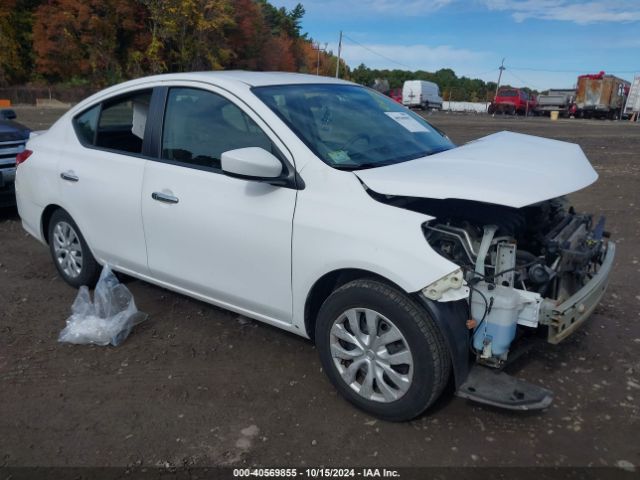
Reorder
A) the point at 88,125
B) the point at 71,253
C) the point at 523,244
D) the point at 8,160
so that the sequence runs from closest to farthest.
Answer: the point at 523,244 → the point at 88,125 → the point at 71,253 → the point at 8,160

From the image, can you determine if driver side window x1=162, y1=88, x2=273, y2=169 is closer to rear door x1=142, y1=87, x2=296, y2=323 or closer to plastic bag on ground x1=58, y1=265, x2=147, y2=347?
rear door x1=142, y1=87, x2=296, y2=323

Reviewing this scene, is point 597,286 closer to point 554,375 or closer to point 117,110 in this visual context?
point 554,375

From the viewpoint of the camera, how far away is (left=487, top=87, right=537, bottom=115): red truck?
136ft

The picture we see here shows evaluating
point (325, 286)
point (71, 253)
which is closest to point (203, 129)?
point (325, 286)

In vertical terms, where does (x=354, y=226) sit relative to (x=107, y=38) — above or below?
below

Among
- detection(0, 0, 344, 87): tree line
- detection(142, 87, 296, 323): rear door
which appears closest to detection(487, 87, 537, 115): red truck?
detection(0, 0, 344, 87): tree line

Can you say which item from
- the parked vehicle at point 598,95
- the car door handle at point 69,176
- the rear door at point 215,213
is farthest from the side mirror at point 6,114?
the parked vehicle at point 598,95

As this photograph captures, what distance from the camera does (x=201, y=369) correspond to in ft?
11.5

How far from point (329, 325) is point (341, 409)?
1.64ft

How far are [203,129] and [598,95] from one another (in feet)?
137

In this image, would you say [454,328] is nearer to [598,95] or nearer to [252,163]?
[252,163]

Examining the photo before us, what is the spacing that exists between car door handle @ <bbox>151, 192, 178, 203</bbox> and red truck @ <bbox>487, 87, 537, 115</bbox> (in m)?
41.8

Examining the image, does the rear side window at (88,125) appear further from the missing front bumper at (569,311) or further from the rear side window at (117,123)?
the missing front bumper at (569,311)

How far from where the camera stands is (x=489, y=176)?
2783mm
